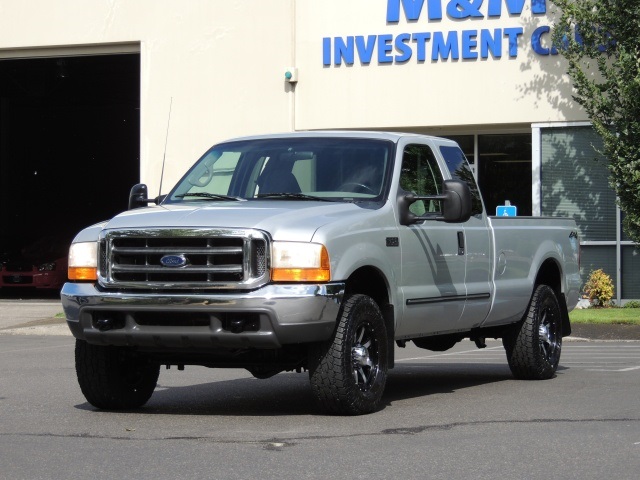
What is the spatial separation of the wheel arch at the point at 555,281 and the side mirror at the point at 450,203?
2.97 metres

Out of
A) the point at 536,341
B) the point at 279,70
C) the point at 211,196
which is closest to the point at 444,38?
the point at 279,70

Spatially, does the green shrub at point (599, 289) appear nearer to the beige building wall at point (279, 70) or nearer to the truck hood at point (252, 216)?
the beige building wall at point (279, 70)

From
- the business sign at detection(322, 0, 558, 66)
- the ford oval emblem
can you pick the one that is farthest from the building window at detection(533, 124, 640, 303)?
the ford oval emblem

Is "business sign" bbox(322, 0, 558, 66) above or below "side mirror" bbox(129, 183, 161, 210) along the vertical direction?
above

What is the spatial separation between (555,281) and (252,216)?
4.88m

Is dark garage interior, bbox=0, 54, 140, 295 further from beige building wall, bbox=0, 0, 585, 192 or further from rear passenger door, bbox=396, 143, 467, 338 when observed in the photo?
rear passenger door, bbox=396, 143, 467, 338

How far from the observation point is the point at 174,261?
30.4 feet

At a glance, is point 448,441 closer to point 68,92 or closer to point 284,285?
point 284,285

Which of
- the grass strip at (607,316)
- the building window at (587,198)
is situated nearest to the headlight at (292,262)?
the grass strip at (607,316)

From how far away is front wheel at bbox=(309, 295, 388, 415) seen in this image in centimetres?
923

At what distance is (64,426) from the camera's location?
907 cm

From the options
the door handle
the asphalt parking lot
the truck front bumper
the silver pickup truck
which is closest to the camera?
the asphalt parking lot

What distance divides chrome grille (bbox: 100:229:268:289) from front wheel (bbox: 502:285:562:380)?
404 centimetres

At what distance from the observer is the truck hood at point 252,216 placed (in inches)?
360
